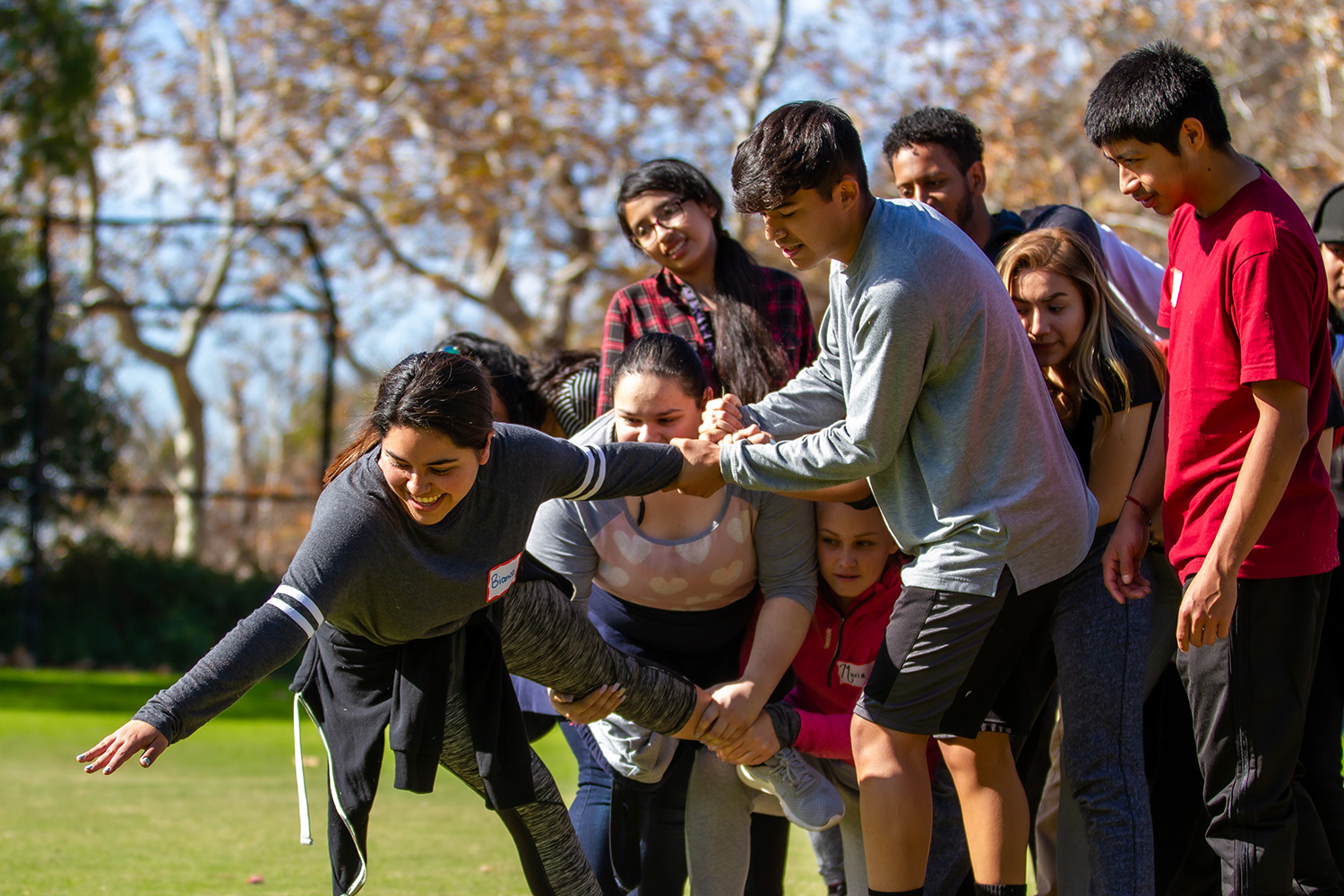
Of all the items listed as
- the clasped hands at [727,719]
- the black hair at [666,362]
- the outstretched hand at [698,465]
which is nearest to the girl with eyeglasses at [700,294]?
the black hair at [666,362]

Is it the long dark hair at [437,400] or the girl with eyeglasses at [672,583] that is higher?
the long dark hair at [437,400]

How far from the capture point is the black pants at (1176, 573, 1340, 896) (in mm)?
2590

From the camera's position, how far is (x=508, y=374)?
411cm

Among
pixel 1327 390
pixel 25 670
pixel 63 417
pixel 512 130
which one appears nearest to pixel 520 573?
pixel 1327 390

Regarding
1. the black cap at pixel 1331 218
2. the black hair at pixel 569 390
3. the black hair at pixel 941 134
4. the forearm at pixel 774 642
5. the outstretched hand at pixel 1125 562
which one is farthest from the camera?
the black hair at pixel 569 390

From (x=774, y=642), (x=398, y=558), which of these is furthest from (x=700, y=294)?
(x=398, y=558)

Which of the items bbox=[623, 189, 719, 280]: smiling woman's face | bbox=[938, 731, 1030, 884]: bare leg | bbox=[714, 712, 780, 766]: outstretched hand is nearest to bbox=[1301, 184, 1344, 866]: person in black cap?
bbox=[938, 731, 1030, 884]: bare leg

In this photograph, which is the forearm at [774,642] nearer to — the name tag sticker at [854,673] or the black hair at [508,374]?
the name tag sticker at [854,673]

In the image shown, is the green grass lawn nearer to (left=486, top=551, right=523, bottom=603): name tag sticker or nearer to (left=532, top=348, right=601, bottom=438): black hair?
(left=486, top=551, right=523, bottom=603): name tag sticker

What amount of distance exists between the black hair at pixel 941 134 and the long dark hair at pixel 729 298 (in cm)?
60

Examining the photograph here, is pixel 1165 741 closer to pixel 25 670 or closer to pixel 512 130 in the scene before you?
pixel 25 670

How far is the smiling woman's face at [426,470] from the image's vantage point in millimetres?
2771

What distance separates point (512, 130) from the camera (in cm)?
1463

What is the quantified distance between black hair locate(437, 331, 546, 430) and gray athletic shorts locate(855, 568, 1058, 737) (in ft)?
5.59
